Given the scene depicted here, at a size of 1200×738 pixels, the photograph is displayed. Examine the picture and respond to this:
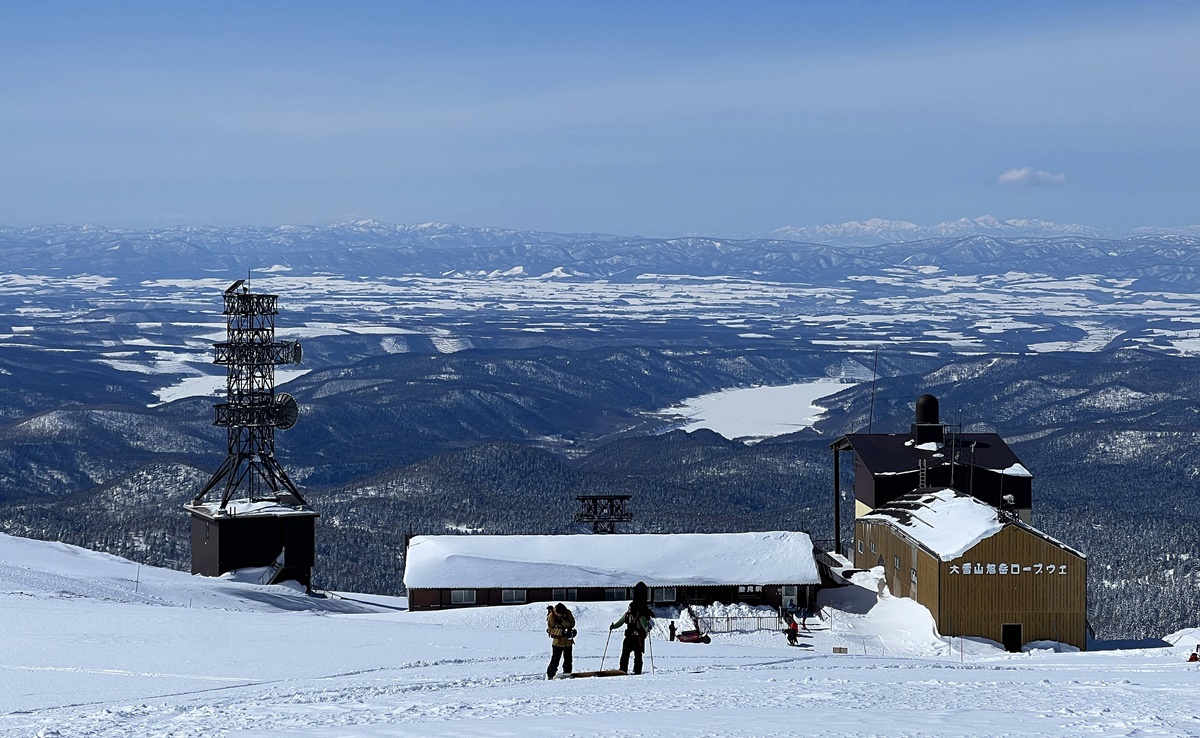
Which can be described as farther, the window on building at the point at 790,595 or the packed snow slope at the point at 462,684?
the window on building at the point at 790,595

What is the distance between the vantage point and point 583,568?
4825cm

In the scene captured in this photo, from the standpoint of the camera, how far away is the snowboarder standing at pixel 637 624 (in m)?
22.2

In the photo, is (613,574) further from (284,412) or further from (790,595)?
(284,412)

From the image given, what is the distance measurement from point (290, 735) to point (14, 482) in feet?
485

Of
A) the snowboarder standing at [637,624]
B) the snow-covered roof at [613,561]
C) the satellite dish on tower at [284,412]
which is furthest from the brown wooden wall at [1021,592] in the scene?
the satellite dish on tower at [284,412]

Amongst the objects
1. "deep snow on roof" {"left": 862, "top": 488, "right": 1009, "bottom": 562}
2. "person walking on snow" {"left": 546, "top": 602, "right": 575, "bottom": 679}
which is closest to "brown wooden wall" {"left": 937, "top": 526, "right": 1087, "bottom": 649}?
"deep snow on roof" {"left": 862, "top": 488, "right": 1009, "bottom": 562}

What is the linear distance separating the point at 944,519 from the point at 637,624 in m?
26.3

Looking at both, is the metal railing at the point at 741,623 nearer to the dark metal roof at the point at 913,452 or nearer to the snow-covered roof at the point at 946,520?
the snow-covered roof at the point at 946,520

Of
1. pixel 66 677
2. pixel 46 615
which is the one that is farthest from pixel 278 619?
pixel 66 677

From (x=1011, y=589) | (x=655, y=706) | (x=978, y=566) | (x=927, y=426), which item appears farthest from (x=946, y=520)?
(x=655, y=706)

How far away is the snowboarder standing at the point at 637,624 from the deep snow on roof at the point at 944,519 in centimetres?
2109

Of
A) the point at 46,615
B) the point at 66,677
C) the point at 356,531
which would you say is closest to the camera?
the point at 66,677

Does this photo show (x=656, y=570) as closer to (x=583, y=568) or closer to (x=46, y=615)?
(x=583, y=568)

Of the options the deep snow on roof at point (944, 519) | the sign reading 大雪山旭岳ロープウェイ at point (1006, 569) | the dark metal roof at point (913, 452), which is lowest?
the sign reading 大雪山旭岳ロープウェイ at point (1006, 569)
